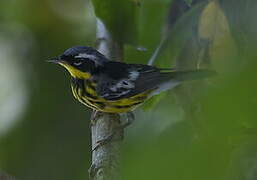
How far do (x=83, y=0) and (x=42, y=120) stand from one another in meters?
0.80

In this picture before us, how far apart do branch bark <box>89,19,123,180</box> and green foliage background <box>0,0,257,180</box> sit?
7cm

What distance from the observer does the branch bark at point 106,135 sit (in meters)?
1.44

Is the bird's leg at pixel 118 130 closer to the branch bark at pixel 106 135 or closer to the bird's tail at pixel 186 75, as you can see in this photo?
the branch bark at pixel 106 135

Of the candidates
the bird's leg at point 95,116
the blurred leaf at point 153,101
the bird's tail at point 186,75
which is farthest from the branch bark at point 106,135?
the bird's tail at point 186,75

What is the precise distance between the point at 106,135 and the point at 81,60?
0.67 metres

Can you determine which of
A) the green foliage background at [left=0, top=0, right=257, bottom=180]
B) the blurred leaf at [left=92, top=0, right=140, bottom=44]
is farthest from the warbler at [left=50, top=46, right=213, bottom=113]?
the blurred leaf at [left=92, top=0, right=140, bottom=44]

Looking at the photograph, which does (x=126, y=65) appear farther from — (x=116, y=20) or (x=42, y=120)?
(x=42, y=120)

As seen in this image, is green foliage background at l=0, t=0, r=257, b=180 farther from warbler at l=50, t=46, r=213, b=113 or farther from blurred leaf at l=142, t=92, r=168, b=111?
warbler at l=50, t=46, r=213, b=113

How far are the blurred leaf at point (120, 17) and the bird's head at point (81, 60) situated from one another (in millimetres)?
265

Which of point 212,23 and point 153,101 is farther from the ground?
point 212,23

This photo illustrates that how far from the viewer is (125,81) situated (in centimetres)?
253

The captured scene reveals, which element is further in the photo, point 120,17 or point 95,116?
point 95,116

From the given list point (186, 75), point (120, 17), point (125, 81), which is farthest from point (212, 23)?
point (125, 81)

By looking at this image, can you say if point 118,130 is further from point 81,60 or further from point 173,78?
point 81,60
